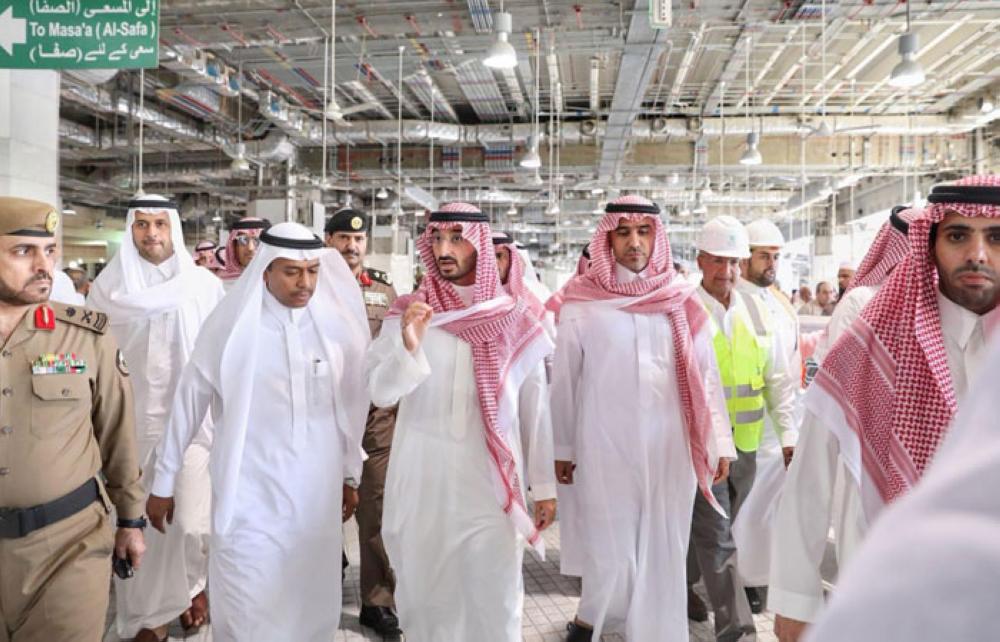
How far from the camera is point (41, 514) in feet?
7.20

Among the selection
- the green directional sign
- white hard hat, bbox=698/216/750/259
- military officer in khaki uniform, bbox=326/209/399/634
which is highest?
the green directional sign

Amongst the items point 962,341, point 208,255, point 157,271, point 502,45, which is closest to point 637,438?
point 962,341

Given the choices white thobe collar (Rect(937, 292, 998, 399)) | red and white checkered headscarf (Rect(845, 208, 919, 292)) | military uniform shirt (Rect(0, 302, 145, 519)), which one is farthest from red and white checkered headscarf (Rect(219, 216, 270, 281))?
white thobe collar (Rect(937, 292, 998, 399))

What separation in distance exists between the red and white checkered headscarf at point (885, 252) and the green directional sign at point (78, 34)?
432cm

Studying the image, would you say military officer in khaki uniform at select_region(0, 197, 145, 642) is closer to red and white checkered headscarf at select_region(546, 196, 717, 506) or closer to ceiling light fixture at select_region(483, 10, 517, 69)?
red and white checkered headscarf at select_region(546, 196, 717, 506)

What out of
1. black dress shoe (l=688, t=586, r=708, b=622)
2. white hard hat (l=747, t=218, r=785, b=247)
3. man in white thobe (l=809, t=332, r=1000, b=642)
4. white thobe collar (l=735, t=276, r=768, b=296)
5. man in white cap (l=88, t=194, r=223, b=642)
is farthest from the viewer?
white hard hat (l=747, t=218, r=785, b=247)

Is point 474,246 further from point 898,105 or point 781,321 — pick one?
point 898,105

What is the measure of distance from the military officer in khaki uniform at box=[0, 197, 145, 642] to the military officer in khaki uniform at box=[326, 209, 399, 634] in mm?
1563

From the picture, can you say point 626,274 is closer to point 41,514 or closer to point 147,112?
point 41,514

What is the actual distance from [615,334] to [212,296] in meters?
2.04

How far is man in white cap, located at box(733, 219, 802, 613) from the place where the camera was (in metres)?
4.00

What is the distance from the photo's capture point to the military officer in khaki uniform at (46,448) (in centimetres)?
217

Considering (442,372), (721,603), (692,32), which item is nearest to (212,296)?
(442,372)

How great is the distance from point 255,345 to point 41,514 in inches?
35.6
